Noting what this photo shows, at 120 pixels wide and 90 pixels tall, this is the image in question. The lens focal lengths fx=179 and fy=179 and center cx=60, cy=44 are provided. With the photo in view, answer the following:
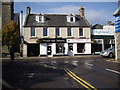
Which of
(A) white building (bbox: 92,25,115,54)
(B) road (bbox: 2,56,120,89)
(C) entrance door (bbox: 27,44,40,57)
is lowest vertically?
(B) road (bbox: 2,56,120,89)

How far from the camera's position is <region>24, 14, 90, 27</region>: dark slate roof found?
33156mm

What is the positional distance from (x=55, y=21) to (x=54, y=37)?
143 inches

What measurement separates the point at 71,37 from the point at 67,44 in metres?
1.49

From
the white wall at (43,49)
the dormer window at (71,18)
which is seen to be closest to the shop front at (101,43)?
the dormer window at (71,18)

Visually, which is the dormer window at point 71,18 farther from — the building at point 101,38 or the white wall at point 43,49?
the white wall at point 43,49

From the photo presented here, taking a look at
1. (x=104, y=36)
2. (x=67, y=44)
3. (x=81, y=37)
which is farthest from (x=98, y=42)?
(x=67, y=44)

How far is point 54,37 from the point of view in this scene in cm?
3256

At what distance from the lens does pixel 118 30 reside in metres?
19.8

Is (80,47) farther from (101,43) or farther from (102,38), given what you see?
(102,38)

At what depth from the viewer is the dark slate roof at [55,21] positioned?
109 feet

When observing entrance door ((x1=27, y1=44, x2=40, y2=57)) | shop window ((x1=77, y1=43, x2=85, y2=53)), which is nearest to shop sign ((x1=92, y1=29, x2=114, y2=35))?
shop window ((x1=77, y1=43, x2=85, y2=53))

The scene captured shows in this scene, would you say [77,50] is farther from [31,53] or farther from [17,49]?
[17,49]

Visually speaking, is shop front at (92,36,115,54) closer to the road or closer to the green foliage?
the green foliage

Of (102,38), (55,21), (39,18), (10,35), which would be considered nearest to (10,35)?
(10,35)
